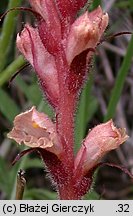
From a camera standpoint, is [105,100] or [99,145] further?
[105,100]

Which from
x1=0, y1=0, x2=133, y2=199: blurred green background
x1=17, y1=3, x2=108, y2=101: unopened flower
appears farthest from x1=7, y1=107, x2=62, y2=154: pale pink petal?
x1=0, y1=0, x2=133, y2=199: blurred green background

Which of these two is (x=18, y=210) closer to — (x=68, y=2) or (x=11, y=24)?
(x=68, y=2)

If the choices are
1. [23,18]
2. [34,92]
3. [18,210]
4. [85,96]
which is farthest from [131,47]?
[23,18]

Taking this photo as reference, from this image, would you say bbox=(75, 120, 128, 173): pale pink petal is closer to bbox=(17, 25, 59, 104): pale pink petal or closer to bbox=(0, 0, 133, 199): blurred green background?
bbox=(17, 25, 59, 104): pale pink petal

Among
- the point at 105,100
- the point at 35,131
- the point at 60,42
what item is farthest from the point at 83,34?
the point at 105,100

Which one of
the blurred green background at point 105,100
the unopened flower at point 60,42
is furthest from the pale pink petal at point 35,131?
the blurred green background at point 105,100
